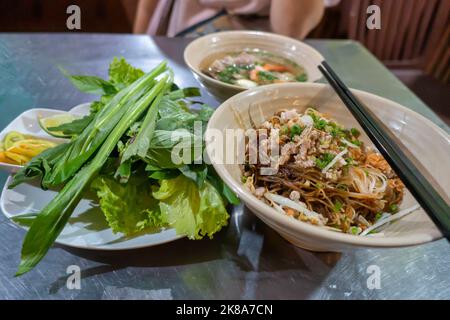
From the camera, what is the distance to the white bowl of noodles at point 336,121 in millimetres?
657

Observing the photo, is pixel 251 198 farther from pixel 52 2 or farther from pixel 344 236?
pixel 52 2

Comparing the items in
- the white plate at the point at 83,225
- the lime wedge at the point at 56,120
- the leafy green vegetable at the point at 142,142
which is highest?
the leafy green vegetable at the point at 142,142

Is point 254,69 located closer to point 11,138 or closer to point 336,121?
point 336,121

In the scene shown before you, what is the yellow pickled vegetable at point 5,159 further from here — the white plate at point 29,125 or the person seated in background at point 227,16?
the person seated in background at point 227,16

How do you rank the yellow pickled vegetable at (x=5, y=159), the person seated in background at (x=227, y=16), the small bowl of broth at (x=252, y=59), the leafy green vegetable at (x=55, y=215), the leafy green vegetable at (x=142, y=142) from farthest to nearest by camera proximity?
the person seated in background at (x=227, y=16), the small bowl of broth at (x=252, y=59), the yellow pickled vegetable at (x=5, y=159), the leafy green vegetable at (x=142, y=142), the leafy green vegetable at (x=55, y=215)

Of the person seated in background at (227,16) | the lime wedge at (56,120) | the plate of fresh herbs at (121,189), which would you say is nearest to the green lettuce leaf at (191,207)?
the plate of fresh herbs at (121,189)

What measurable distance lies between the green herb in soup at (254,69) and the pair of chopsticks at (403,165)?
34cm

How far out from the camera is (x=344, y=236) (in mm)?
642

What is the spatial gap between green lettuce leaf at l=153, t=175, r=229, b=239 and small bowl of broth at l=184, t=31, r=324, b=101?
1.81 ft

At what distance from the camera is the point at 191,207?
0.84 m

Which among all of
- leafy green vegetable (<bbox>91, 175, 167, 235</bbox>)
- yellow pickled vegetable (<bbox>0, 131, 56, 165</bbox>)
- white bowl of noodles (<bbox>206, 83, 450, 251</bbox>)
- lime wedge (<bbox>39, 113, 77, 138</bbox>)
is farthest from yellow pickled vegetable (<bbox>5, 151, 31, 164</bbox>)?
white bowl of noodles (<bbox>206, 83, 450, 251</bbox>)

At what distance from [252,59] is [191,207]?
849mm

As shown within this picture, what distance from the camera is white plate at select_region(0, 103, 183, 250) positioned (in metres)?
0.82

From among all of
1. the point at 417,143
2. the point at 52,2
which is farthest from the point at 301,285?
the point at 52,2
